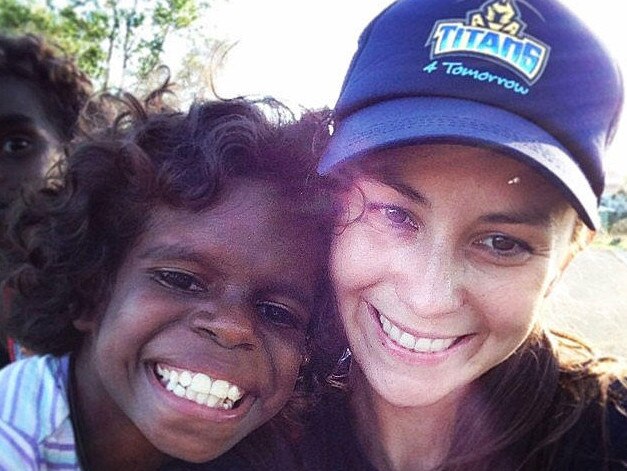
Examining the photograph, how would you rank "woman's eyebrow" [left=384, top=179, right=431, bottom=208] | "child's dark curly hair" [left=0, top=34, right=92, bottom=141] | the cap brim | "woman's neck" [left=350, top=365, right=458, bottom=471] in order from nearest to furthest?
the cap brim < "woman's eyebrow" [left=384, top=179, right=431, bottom=208] < "woman's neck" [left=350, top=365, right=458, bottom=471] < "child's dark curly hair" [left=0, top=34, right=92, bottom=141]

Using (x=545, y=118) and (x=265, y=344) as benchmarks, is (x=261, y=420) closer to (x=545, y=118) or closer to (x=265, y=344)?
(x=265, y=344)

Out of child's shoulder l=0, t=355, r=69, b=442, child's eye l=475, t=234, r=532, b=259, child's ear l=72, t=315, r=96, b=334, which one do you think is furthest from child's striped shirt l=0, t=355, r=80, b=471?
child's eye l=475, t=234, r=532, b=259

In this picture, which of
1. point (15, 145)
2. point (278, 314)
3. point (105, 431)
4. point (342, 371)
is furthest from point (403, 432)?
point (15, 145)

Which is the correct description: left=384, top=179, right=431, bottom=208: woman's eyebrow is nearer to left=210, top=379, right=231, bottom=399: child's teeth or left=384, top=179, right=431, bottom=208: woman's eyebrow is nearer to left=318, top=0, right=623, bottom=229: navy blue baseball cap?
left=318, top=0, right=623, bottom=229: navy blue baseball cap

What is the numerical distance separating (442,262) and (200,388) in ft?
2.16

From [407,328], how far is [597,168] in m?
0.57

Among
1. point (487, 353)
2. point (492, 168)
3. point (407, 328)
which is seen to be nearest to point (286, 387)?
point (407, 328)

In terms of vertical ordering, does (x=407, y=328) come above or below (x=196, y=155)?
below

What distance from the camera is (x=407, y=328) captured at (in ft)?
5.48

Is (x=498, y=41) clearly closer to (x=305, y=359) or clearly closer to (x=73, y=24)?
(x=305, y=359)

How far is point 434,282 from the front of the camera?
5.06 ft

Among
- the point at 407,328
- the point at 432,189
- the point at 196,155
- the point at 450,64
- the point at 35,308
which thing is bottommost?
the point at 35,308

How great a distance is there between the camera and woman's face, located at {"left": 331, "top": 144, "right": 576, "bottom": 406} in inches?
58.8

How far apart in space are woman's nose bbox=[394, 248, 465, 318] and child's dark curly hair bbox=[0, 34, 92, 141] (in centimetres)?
179
